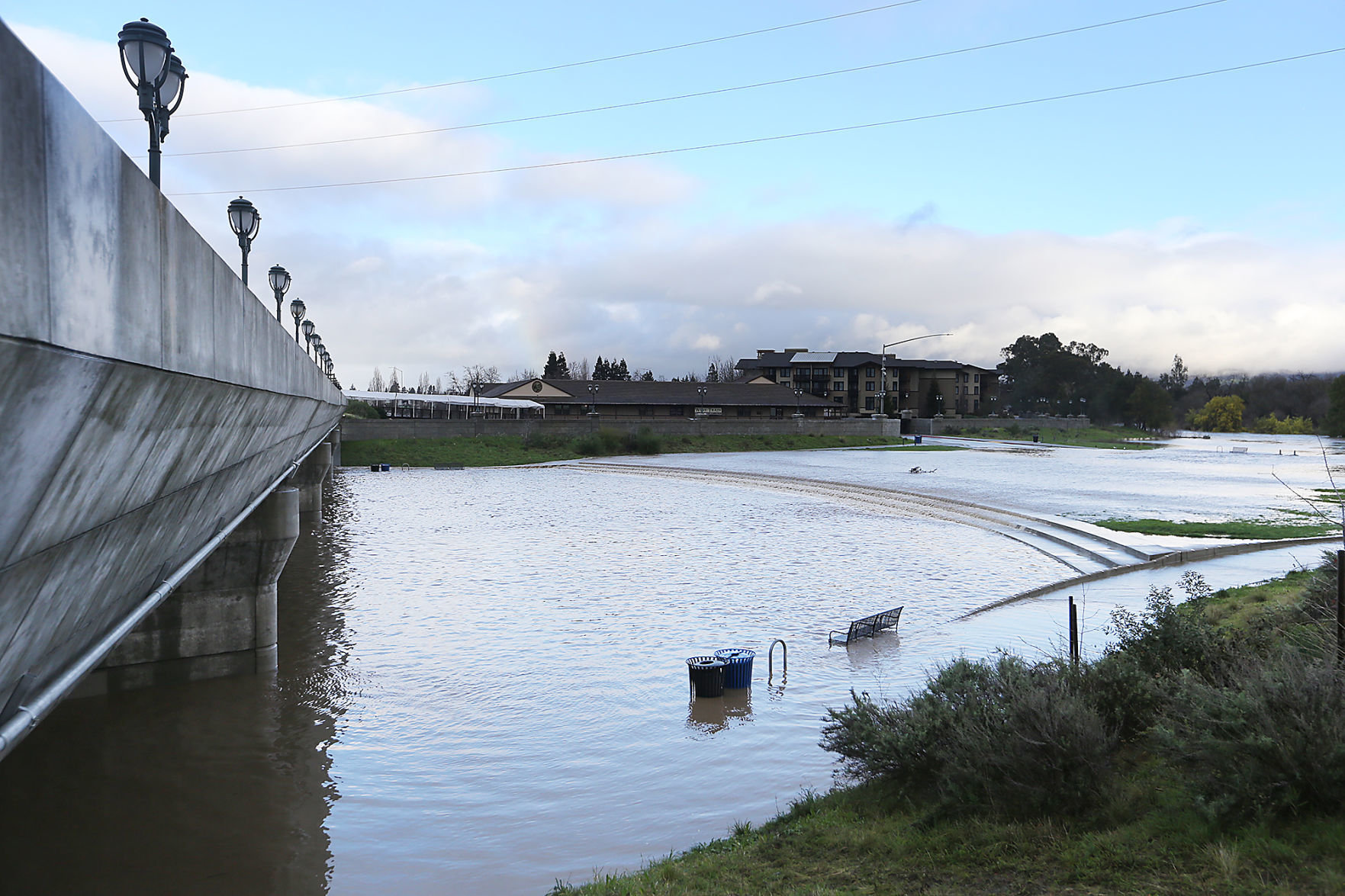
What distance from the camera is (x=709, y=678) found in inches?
529

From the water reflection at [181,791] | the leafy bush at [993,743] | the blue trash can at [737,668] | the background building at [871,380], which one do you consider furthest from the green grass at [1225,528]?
the background building at [871,380]

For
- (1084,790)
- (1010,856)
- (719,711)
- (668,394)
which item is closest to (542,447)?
(668,394)

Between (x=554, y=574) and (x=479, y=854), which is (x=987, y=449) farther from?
(x=479, y=854)

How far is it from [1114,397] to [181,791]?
15342 cm

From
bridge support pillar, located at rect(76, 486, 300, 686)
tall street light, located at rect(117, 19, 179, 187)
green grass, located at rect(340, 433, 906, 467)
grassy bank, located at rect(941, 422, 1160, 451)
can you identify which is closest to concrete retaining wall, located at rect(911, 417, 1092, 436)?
grassy bank, located at rect(941, 422, 1160, 451)

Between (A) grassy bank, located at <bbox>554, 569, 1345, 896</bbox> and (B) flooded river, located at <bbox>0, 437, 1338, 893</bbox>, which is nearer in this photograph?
(A) grassy bank, located at <bbox>554, 569, 1345, 896</bbox>

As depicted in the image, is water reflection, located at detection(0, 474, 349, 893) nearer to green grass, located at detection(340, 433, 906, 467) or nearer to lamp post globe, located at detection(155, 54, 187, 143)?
lamp post globe, located at detection(155, 54, 187, 143)

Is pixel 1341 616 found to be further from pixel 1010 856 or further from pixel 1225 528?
pixel 1225 528

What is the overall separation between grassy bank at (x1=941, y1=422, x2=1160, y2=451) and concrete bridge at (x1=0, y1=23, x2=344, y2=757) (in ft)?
347

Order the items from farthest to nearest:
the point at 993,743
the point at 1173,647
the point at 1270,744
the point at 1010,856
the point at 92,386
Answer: the point at 1173,647, the point at 993,743, the point at 1010,856, the point at 1270,744, the point at 92,386

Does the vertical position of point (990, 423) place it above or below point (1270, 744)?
above

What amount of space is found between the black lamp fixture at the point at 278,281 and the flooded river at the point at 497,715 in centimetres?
680

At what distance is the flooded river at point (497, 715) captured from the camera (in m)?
9.14

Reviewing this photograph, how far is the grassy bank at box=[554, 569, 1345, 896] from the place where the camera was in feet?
20.6
